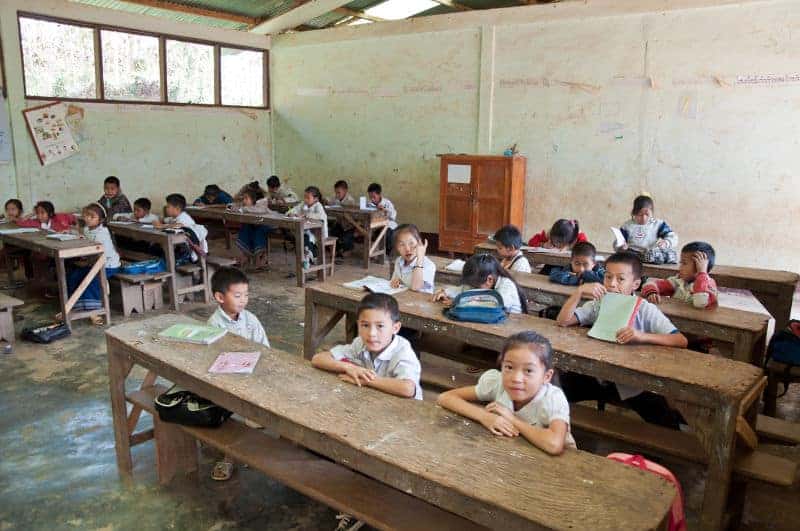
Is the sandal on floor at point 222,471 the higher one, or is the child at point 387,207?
the child at point 387,207

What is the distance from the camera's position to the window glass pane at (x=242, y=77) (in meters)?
10.4

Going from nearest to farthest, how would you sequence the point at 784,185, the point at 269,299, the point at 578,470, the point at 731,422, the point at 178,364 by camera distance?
the point at 578,470 < the point at 731,422 < the point at 178,364 < the point at 269,299 < the point at 784,185

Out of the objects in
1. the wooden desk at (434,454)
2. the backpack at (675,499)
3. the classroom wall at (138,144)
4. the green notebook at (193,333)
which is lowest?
the backpack at (675,499)

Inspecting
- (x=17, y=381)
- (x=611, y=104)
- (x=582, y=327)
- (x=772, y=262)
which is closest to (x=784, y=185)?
(x=772, y=262)

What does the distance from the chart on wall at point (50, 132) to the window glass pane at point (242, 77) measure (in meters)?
2.61

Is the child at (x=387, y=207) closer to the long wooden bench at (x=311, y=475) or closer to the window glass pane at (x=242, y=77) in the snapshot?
the window glass pane at (x=242, y=77)

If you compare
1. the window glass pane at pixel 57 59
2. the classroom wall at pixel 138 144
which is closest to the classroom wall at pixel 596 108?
the classroom wall at pixel 138 144

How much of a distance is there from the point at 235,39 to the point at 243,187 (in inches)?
96.6

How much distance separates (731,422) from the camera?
2.35 meters

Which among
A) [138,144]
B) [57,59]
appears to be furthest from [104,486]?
[138,144]

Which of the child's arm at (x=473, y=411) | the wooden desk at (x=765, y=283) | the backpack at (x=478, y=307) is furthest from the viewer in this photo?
the wooden desk at (x=765, y=283)

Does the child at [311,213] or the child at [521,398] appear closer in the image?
the child at [521,398]

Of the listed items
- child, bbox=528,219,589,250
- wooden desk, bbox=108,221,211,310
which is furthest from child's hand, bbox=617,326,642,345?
wooden desk, bbox=108,221,211,310

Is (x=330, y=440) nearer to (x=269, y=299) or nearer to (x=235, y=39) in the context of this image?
(x=269, y=299)
